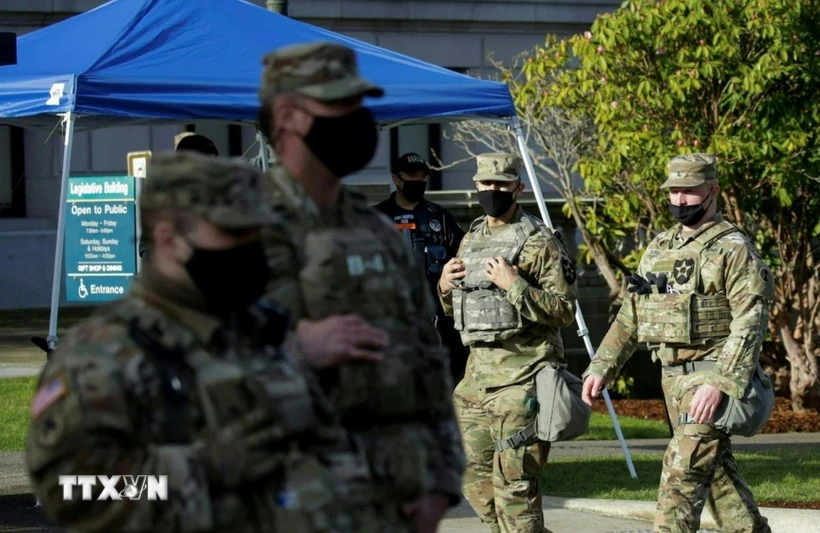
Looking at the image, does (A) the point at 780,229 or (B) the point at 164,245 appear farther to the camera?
(A) the point at 780,229

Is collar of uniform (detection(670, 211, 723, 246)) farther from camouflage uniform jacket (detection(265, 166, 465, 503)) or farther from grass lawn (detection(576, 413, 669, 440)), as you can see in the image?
grass lawn (detection(576, 413, 669, 440))

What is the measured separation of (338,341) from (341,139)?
18.4 inches

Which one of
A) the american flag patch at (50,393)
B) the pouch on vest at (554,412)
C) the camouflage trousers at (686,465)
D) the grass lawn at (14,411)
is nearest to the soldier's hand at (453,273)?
the pouch on vest at (554,412)

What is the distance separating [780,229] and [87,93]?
733 cm

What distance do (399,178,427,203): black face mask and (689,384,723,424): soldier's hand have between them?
2.79m

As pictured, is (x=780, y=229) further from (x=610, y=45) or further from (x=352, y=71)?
(x=352, y=71)

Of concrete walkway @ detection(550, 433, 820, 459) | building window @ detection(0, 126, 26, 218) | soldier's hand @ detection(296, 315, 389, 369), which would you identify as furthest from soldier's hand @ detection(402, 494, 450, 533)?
building window @ detection(0, 126, 26, 218)

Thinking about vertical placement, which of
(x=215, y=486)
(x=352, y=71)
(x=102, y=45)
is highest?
(x=102, y=45)

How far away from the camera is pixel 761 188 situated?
42.2 feet

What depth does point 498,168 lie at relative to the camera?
7.09 metres

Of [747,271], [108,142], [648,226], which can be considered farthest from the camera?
[108,142]

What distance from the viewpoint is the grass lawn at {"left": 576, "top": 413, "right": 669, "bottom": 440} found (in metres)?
11.9

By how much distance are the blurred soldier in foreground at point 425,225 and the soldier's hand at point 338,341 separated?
547 centimetres

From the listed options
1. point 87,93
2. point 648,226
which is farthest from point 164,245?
point 648,226
